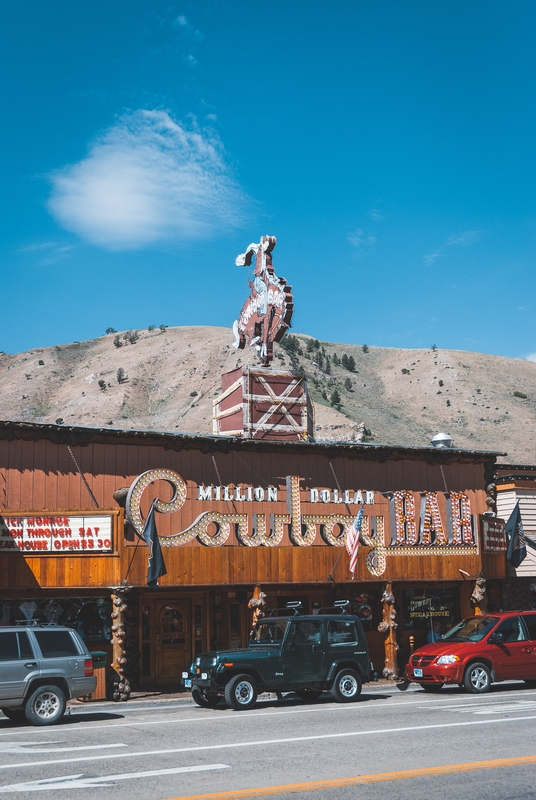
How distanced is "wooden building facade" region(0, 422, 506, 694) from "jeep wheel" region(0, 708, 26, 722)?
4.25 meters

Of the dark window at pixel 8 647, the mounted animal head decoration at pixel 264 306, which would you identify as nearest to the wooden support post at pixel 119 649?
the dark window at pixel 8 647

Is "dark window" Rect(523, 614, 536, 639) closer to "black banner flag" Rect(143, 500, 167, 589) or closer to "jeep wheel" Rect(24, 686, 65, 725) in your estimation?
"black banner flag" Rect(143, 500, 167, 589)

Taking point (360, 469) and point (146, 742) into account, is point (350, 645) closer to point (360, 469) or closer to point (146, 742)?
point (146, 742)

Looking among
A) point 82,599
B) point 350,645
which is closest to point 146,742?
point 350,645

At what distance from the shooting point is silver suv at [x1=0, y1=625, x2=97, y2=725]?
15133mm

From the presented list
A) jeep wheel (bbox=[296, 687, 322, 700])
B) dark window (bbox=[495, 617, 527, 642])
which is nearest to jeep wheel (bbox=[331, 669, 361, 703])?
jeep wheel (bbox=[296, 687, 322, 700])

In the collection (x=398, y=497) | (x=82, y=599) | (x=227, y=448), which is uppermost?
(x=227, y=448)

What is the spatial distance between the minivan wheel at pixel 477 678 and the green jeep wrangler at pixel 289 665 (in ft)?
6.84

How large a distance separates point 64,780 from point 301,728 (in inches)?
205

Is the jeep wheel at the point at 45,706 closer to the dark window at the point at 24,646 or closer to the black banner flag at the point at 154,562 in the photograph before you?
the dark window at the point at 24,646

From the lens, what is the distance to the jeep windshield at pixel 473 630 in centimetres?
1969

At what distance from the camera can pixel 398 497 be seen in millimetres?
25922

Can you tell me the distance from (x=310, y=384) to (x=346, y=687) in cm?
9712

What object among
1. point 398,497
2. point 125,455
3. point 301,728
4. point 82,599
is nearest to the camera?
point 301,728
